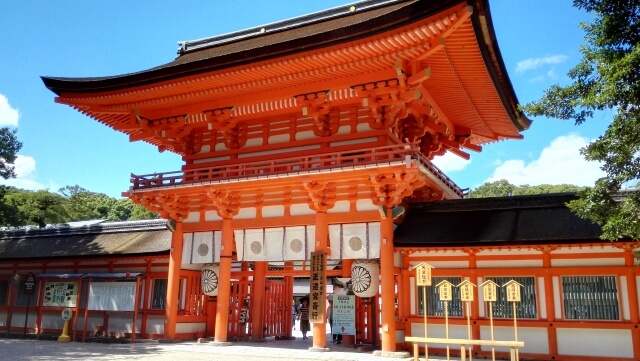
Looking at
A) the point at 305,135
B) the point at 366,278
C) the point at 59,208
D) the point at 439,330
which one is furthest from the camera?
the point at 59,208

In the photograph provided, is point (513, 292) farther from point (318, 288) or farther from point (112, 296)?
point (112, 296)

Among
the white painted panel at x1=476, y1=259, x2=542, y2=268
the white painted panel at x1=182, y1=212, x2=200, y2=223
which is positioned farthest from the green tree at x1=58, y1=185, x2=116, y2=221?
the white painted panel at x1=476, y1=259, x2=542, y2=268

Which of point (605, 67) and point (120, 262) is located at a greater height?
point (605, 67)

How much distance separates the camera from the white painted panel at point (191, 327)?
15664 mm

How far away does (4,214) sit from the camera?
21234 millimetres

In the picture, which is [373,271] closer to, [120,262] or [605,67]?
[605,67]

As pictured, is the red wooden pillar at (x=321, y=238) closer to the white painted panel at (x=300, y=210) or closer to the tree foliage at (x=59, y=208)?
the white painted panel at (x=300, y=210)

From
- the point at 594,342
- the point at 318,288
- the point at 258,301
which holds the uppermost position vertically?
the point at 318,288

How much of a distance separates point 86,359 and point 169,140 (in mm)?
7631

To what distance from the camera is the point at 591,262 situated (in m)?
11.8

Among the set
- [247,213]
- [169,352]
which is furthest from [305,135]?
[169,352]

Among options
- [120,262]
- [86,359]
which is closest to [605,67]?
[86,359]

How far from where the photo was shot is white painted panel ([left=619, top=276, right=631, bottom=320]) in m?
11.3

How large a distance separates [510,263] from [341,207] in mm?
4598
